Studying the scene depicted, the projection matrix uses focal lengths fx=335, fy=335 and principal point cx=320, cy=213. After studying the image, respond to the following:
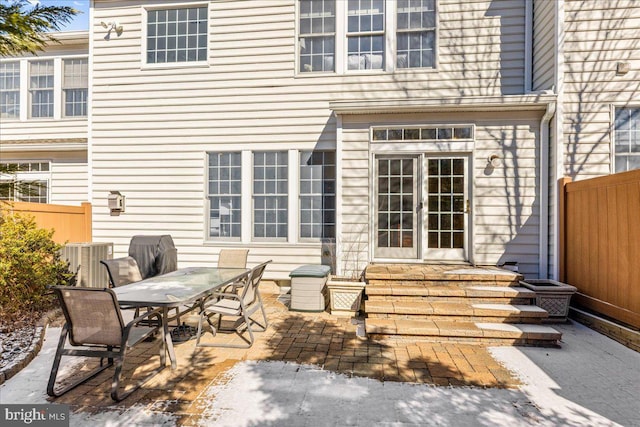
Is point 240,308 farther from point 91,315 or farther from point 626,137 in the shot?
point 626,137

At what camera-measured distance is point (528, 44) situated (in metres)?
6.10

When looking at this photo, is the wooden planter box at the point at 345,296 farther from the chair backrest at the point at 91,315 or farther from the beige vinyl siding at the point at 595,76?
the beige vinyl siding at the point at 595,76

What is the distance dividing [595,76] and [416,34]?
3053 mm

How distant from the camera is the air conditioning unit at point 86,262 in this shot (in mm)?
5719

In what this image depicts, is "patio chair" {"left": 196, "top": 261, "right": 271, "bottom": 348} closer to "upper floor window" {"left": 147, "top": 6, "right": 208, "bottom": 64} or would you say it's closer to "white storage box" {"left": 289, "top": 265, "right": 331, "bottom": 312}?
"white storage box" {"left": 289, "top": 265, "right": 331, "bottom": 312}

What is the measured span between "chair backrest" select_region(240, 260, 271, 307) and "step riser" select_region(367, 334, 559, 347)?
1550mm

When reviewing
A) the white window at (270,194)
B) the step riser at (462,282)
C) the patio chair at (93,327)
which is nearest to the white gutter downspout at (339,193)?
the white window at (270,194)

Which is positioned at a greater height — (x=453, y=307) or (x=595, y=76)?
(x=595, y=76)

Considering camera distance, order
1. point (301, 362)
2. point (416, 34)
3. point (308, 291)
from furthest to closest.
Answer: point (416, 34) → point (308, 291) → point (301, 362)

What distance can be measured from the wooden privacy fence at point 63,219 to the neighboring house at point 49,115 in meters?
1.31

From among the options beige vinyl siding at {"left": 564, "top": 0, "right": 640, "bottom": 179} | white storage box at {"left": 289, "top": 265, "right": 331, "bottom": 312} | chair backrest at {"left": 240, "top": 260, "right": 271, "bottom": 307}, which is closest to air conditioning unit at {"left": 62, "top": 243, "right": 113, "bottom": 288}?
chair backrest at {"left": 240, "top": 260, "right": 271, "bottom": 307}

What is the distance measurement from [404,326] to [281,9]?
249 inches

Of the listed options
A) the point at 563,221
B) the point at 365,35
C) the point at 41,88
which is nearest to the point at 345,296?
the point at 563,221

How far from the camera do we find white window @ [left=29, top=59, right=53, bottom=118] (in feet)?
27.5
